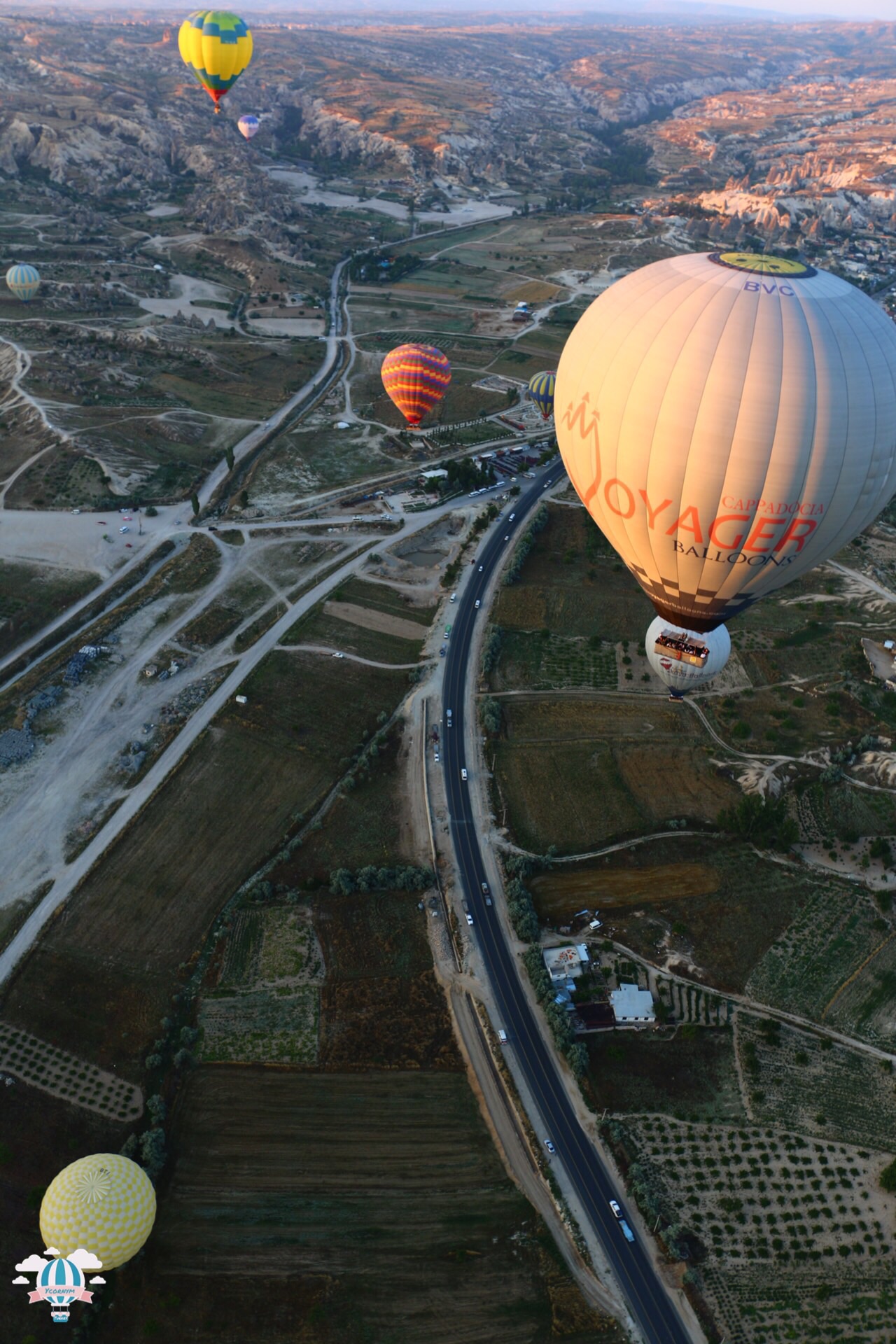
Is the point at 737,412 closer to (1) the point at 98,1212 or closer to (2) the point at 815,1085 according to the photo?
(2) the point at 815,1085

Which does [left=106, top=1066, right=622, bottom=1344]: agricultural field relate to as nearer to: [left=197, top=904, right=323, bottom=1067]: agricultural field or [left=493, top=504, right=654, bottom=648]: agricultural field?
[left=197, top=904, right=323, bottom=1067]: agricultural field

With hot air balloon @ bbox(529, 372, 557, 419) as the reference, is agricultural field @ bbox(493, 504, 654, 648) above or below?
below

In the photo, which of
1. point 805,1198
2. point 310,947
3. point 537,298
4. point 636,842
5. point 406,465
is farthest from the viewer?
point 537,298

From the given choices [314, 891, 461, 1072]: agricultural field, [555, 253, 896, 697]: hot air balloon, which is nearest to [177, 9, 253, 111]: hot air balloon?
[555, 253, 896, 697]: hot air balloon

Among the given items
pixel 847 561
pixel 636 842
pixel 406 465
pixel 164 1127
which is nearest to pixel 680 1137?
pixel 636 842

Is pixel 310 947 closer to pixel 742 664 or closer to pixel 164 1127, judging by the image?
pixel 164 1127

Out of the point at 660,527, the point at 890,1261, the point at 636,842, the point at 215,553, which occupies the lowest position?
the point at 890,1261

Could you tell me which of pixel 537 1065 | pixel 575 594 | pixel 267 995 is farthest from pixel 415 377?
pixel 537 1065
